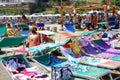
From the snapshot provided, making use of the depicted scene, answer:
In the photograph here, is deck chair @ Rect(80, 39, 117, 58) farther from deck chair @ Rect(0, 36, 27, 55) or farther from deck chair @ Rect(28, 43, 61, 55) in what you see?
deck chair @ Rect(0, 36, 27, 55)

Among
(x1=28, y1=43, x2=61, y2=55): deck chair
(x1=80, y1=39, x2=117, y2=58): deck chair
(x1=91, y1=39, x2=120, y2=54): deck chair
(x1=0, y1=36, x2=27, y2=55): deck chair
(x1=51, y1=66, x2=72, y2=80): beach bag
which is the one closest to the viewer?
(x1=51, y1=66, x2=72, y2=80): beach bag

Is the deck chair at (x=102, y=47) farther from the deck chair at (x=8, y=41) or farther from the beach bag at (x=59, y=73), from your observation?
the beach bag at (x=59, y=73)

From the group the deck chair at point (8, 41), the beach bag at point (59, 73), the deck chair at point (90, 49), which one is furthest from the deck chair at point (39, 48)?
the beach bag at point (59, 73)

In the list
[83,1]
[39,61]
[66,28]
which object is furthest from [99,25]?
[83,1]

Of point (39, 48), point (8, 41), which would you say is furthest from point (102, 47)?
point (8, 41)

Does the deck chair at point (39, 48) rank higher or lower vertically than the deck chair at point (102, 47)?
higher

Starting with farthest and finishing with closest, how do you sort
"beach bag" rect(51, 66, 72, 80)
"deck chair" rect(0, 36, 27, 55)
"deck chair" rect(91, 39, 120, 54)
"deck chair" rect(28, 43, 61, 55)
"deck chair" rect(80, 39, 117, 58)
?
"deck chair" rect(91, 39, 120, 54)
"deck chair" rect(80, 39, 117, 58)
"deck chair" rect(28, 43, 61, 55)
"deck chair" rect(0, 36, 27, 55)
"beach bag" rect(51, 66, 72, 80)

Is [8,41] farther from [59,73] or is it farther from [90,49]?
[59,73]

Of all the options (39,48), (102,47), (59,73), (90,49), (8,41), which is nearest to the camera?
(59,73)

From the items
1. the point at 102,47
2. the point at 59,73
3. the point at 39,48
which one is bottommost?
the point at 102,47

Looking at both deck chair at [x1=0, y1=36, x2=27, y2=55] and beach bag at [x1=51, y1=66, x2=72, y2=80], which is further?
deck chair at [x1=0, y1=36, x2=27, y2=55]

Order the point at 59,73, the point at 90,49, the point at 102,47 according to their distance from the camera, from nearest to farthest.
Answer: the point at 59,73 → the point at 90,49 → the point at 102,47

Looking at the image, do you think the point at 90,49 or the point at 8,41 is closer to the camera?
the point at 8,41

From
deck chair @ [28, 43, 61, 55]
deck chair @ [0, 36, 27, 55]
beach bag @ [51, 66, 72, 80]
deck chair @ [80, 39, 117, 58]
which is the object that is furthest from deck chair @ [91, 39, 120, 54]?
beach bag @ [51, 66, 72, 80]
